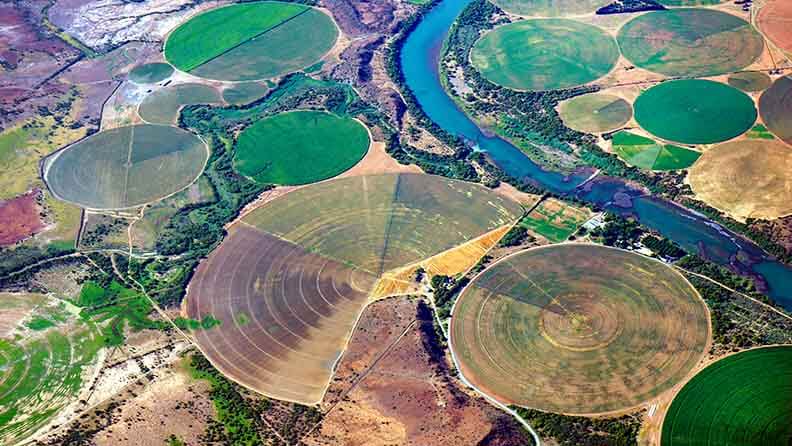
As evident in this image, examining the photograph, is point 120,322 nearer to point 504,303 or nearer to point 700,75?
point 504,303

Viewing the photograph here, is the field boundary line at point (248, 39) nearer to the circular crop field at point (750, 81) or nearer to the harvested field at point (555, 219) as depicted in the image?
the harvested field at point (555, 219)

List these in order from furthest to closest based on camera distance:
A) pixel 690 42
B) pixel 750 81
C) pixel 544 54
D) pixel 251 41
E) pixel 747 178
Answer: pixel 251 41
pixel 544 54
pixel 690 42
pixel 750 81
pixel 747 178

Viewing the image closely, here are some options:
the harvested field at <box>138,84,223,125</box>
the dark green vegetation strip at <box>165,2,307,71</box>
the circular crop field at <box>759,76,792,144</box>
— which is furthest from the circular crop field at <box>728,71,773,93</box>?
the harvested field at <box>138,84,223,125</box>

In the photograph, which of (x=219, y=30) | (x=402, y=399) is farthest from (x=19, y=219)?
(x=402, y=399)

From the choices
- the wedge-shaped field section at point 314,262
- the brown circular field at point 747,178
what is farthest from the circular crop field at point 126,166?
the brown circular field at point 747,178

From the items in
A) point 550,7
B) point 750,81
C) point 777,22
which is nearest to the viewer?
point 750,81

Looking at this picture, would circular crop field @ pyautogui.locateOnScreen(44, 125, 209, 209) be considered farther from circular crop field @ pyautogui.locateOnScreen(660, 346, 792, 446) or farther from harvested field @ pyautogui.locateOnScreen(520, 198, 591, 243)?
circular crop field @ pyautogui.locateOnScreen(660, 346, 792, 446)

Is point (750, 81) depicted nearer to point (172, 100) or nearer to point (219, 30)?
point (172, 100)

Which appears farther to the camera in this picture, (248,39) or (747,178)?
(248,39)
